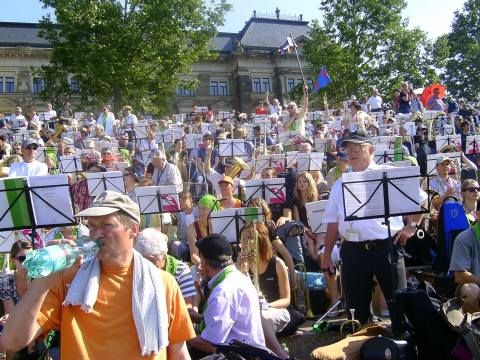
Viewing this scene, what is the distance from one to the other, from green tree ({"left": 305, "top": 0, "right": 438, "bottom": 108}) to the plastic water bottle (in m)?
37.4

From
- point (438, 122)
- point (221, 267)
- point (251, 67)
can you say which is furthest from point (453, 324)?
point (251, 67)

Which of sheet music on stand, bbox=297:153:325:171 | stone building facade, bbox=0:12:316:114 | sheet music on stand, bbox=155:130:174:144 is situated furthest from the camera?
stone building facade, bbox=0:12:316:114

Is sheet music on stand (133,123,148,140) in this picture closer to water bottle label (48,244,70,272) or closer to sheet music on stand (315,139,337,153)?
sheet music on stand (315,139,337,153)

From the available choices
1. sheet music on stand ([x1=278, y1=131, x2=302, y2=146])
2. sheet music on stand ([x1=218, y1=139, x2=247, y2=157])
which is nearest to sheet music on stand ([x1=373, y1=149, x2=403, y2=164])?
→ sheet music on stand ([x1=218, y1=139, x2=247, y2=157])

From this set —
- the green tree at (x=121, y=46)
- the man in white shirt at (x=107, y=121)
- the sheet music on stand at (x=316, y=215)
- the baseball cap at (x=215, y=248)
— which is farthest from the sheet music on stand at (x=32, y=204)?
the green tree at (x=121, y=46)

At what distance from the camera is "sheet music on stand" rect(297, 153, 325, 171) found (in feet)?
35.0

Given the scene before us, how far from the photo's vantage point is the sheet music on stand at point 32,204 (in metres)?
4.90

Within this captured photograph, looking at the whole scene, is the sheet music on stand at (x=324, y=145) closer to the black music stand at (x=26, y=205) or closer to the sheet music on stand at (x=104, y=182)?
the sheet music on stand at (x=104, y=182)

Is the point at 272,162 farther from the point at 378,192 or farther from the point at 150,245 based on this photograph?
the point at 150,245

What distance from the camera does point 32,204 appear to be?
16.2 ft

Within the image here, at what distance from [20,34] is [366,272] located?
5443 cm

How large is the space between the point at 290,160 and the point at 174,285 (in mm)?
8953

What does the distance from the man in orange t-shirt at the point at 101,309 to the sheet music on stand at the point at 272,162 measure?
27.1 feet

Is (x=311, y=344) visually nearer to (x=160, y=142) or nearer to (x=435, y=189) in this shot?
(x=435, y=189)
